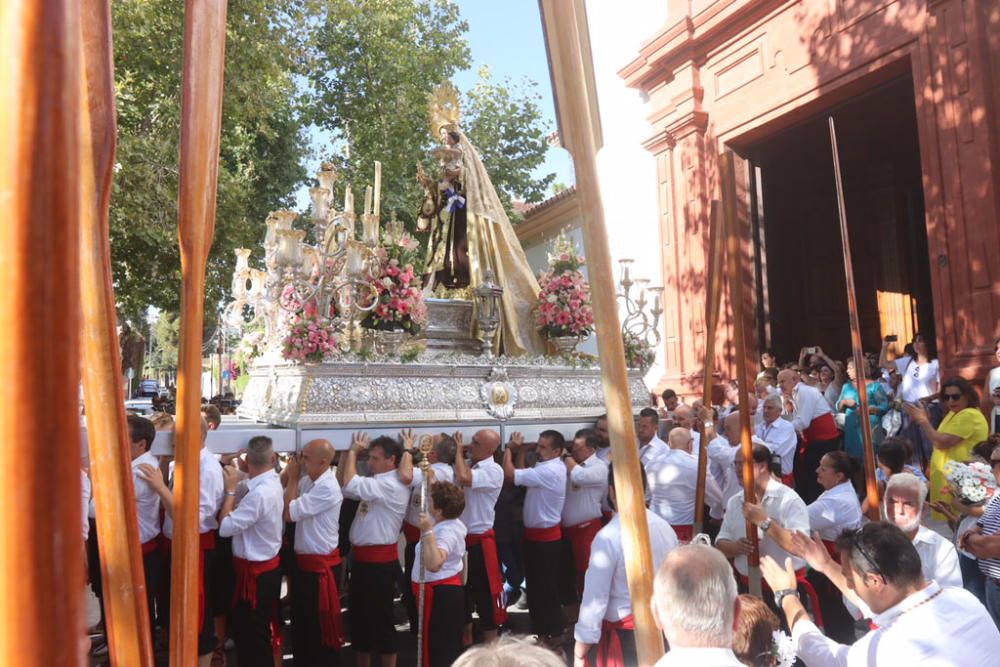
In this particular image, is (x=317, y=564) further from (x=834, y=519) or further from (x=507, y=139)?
(x=507, y=139)

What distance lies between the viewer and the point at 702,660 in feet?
6.43

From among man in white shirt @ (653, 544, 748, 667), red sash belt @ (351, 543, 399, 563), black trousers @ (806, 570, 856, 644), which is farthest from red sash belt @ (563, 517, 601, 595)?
man in white shirt @ (653, 544, 748, 667)

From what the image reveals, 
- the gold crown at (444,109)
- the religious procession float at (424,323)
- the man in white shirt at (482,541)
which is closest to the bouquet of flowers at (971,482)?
the man in white shirt at (482,541)

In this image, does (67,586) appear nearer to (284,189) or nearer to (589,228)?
(589,228)

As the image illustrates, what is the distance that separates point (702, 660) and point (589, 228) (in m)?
1.32

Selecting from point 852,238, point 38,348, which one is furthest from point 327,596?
point 852,238

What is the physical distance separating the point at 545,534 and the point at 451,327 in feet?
8.90

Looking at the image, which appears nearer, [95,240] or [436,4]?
[95,240]

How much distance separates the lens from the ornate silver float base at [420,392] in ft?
20.0

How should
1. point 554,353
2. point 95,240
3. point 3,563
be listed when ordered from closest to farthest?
point 3,563
point 95,240
point 554,353

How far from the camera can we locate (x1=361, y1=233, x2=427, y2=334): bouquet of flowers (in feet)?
21.7

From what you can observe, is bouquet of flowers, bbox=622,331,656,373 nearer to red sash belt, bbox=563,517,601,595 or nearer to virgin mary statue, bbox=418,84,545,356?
virgin mary statue, bbox=418,84,545,356

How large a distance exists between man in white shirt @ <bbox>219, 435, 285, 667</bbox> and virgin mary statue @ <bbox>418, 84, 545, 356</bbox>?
147 inches

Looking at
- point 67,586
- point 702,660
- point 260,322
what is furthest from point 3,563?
point 260,322
